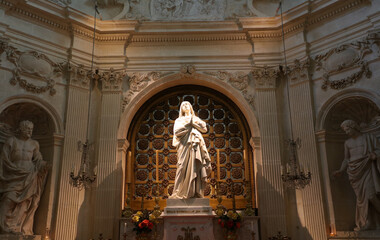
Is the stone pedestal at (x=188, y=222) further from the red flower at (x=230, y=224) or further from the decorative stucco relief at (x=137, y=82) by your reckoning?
the decorative stucco relief at (x=137, y=82)

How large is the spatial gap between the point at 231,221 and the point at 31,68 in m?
5.90

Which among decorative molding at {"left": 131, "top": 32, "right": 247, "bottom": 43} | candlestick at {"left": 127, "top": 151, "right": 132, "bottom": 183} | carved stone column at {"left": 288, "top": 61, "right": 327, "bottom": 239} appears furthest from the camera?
decorative molding at {"left": 131, "top": 32, "right": 247, "bottom": 43}

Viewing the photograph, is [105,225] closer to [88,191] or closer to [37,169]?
→ [88,191]

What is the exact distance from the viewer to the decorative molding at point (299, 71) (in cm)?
955

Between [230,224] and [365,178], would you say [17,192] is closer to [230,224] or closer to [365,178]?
[230,224]

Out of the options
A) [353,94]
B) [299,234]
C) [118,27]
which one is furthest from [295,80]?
[118,27]

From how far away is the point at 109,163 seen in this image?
9445mm

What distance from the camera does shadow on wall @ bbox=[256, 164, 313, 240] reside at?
885 centimetres

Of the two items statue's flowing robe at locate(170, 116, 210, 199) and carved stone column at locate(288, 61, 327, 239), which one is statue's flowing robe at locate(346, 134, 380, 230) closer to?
carved stone column at locate(288, 61, 327, 239)

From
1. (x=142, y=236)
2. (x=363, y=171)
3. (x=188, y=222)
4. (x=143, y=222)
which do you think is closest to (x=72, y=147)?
(x=143, y=222)

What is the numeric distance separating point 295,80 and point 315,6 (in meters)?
1.90

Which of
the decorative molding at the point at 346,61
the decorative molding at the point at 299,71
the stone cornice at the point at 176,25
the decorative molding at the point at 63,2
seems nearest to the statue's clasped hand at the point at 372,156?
the decorative molding at the point at 346,61

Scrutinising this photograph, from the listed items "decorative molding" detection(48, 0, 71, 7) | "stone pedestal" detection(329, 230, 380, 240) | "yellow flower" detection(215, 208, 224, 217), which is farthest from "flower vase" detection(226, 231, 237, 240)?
"decorative molding" detection(48, 0, 71, 7)

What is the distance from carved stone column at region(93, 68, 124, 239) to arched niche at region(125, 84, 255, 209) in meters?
0.65
